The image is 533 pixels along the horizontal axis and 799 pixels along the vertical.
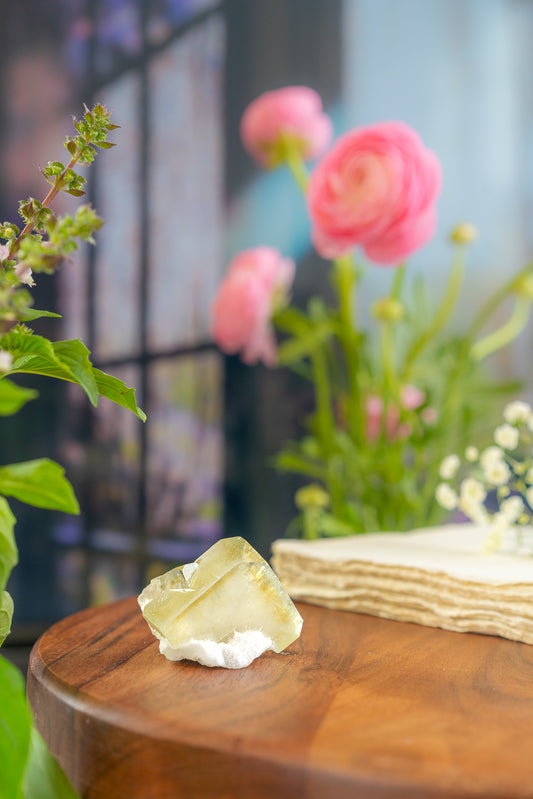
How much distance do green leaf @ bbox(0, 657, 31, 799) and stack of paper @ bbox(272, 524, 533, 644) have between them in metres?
0.34

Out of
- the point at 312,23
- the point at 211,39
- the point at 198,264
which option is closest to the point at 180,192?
the point at 198,264

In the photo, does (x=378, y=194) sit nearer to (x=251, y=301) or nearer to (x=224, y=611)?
(x=251, y=301)

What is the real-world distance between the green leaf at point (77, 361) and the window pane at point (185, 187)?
1.16 metres

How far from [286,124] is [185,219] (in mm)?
404

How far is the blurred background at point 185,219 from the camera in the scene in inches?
58.6

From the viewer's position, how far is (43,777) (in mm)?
339

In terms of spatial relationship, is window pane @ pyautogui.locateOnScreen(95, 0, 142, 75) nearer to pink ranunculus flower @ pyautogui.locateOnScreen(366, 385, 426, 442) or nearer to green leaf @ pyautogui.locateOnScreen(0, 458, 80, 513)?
pink ranunculus flower @ pyautogui.locateOnScreen(366, 385, 426, 442)

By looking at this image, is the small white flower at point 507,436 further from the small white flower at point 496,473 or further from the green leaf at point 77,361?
the green leaf at point 77,361

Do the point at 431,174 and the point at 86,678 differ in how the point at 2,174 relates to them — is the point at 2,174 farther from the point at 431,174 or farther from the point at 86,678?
the point at 86,678

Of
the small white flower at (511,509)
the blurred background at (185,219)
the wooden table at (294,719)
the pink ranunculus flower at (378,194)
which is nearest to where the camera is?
the wooden table at (294,719)

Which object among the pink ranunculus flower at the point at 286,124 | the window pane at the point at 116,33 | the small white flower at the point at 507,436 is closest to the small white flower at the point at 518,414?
the small white flower at the point at 507,436

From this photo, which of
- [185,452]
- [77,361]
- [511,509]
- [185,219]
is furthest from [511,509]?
[185,219]

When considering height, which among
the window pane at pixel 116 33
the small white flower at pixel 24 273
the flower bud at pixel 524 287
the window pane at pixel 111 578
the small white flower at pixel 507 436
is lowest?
the window pane at pixel 111 578

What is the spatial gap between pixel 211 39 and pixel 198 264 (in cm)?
46
